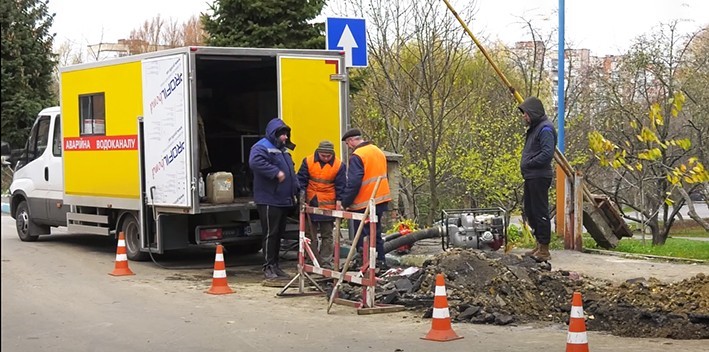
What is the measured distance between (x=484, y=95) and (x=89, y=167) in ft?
48.9

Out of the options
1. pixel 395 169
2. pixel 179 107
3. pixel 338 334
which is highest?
pixel 179 107

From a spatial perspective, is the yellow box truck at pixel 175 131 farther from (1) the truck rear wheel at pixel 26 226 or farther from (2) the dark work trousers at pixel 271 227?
(2) the dark work trousers at pixel 271 227

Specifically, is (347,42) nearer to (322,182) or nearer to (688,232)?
(322,182)

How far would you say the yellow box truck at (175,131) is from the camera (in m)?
13.1

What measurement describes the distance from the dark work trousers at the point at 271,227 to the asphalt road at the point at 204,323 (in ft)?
1.46

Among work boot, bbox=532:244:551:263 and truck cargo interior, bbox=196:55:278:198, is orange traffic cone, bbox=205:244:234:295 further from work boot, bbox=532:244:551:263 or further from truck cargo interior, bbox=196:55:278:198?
work boot, bbox=532:244:551:263

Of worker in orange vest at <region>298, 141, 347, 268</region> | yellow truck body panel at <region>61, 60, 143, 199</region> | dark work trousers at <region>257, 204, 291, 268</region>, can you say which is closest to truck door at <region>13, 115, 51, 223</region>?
yellow truck body panel at <region>61, 60, 143, 199</region>

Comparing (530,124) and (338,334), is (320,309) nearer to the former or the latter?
(338,334)

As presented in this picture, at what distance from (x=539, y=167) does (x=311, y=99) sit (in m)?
3.40

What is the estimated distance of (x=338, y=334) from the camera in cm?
890

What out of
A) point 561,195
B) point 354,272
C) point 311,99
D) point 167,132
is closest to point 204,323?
point 354,272

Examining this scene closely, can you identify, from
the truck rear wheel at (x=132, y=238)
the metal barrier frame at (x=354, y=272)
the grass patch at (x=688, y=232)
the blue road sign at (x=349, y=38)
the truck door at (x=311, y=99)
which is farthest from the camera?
the grass patch at (x=688, y=232)

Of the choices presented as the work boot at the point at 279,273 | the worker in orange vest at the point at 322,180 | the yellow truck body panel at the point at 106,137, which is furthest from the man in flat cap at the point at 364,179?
the yellow truck body panel at the point at 106,137

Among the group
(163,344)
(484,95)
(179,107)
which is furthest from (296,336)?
(484,95)
